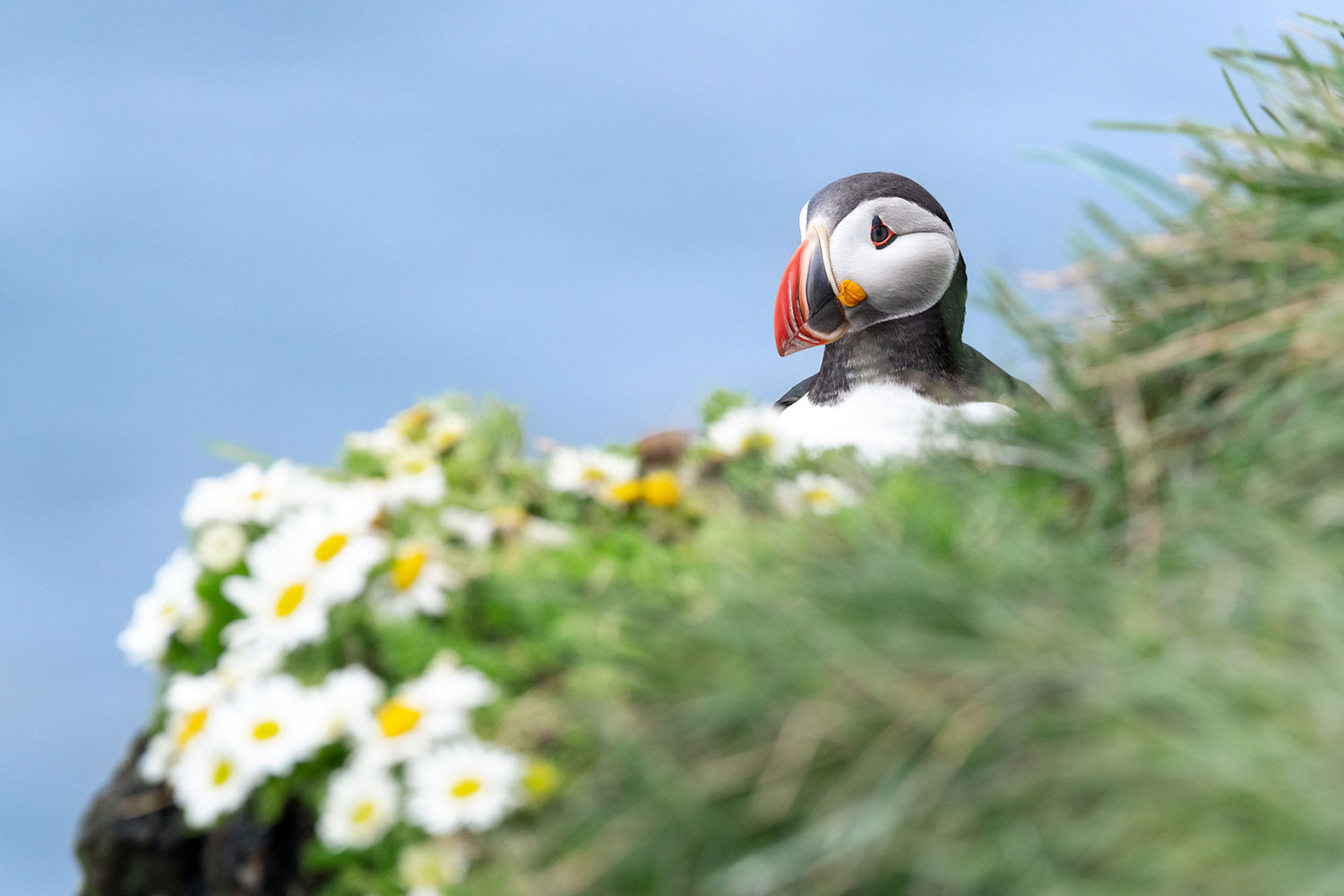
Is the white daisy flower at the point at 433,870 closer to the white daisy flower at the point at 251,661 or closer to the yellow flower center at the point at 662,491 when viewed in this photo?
the white daisy flower at the point at 251,661

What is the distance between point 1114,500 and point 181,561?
1914 millimetres

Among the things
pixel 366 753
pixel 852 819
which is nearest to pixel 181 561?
pixel 366 753

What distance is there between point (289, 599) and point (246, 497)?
0.56 metres

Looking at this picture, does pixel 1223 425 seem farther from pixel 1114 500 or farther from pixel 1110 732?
pixel 1110 732

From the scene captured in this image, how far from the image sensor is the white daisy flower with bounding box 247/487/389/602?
2164 mm

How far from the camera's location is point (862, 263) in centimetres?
472

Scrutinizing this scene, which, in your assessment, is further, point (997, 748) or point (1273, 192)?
point (1273, 192)

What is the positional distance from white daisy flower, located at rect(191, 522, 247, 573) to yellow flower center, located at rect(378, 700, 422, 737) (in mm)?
727

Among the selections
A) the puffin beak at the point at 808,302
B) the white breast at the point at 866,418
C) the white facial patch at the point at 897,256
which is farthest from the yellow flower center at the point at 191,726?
the white facial patch at the point at 897,256

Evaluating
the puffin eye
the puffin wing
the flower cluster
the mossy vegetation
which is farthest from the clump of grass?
the puffin wing

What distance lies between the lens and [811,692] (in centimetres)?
172

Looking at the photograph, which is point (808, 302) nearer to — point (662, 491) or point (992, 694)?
point (662, 491)

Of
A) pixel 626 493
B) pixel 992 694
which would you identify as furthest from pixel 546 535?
pixel 992 694

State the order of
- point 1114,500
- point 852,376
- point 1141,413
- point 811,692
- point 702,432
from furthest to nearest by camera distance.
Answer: point 852,376 < point 702,432 < point 1141,413 < point 1114,500 < point 811,692
